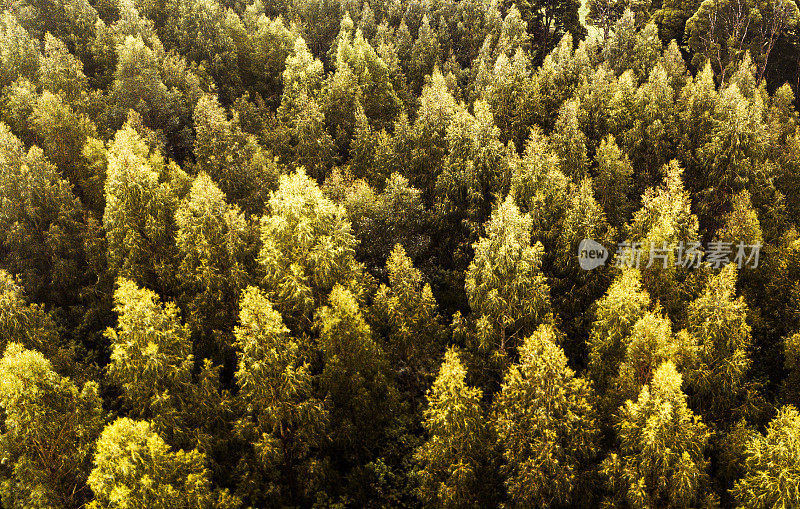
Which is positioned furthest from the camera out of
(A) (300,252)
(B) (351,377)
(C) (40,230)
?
(C) (40,230)

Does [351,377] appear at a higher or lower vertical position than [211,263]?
lower

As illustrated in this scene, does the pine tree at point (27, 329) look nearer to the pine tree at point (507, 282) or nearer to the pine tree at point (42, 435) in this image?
the pine tree at point (42, 435)

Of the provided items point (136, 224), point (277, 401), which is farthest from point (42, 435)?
point (136, 224)

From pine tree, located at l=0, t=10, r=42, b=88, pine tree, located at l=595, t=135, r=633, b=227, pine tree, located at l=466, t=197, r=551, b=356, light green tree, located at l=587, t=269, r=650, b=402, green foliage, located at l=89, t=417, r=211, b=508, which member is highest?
pine tree, located at l=0, t=10, r=42, b=88

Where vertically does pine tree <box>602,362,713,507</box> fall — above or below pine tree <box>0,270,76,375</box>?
below

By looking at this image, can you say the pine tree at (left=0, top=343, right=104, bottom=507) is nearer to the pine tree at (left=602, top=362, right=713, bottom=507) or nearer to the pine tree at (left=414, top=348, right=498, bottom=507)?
the pine tree at (left=414, top=348, right=498, bottom=507)

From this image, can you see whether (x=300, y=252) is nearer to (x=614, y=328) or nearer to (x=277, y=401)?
(x=277, y=401)

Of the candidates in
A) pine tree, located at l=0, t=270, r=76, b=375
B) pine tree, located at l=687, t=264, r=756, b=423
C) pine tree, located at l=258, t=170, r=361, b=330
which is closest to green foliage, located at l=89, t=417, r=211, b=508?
pine tree, located at l=258, t=170, r=361, b=330

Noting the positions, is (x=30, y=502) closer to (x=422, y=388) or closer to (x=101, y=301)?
(x=101, y=301)
